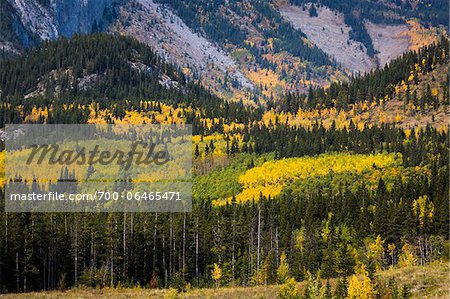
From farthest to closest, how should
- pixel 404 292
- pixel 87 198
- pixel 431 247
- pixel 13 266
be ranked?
1. pixel 87 198
2. pixel 431 247
3. pixel 13 266
4. pixel 404 292

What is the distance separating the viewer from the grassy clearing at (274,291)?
7362cm

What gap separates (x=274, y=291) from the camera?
92.2m

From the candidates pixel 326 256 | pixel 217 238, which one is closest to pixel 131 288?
pixel 217 238

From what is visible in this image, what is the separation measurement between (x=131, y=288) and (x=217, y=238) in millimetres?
21279

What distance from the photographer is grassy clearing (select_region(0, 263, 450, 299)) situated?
242ft

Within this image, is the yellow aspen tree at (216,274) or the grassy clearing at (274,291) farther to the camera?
the yellow aspen tree at (216,274)

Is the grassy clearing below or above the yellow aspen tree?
above

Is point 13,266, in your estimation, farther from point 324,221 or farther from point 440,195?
point 440,195

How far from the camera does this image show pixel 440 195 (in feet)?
441

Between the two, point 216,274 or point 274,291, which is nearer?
point 274,291

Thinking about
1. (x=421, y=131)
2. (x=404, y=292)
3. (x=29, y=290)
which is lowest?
(x=29, y=290)

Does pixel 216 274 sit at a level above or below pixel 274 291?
below

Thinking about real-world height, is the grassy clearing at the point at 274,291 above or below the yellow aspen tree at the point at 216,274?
above

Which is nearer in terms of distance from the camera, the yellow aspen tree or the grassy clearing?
the grassy clearing
